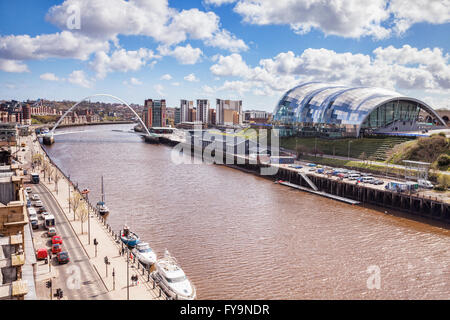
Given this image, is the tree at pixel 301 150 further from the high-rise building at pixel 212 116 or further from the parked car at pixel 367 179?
the high-rise building at pixel 212 116

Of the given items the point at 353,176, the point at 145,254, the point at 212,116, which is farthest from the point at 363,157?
the point at 212,116

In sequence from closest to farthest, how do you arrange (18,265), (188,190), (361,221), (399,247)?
1. (18,265)
2. (399,247)
3. (361,221)
4. (188,190)

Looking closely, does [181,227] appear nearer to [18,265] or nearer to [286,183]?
[18,265]

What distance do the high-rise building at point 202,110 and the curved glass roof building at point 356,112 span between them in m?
67.7

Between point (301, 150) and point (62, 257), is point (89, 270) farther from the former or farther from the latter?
point (301, 150)

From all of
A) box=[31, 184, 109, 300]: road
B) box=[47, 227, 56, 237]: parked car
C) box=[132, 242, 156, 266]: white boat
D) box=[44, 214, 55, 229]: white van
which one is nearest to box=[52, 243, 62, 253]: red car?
box=[31, 184, 109, 300]: road

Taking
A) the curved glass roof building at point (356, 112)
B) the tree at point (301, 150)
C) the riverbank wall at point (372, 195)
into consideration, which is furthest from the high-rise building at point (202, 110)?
the riverbank wall at point (372, 195)

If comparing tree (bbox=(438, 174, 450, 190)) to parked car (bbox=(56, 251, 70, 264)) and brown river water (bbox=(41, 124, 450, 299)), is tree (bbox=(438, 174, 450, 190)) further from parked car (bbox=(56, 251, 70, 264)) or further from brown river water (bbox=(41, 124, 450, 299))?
parked car (bbox=(56, 251, 70, 264))

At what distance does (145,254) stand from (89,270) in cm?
328

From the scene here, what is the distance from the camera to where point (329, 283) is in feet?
50.7

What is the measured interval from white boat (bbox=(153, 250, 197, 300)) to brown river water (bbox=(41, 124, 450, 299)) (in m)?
0.67

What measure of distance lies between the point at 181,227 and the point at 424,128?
1687 inches

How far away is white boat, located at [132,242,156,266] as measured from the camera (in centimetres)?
1681
